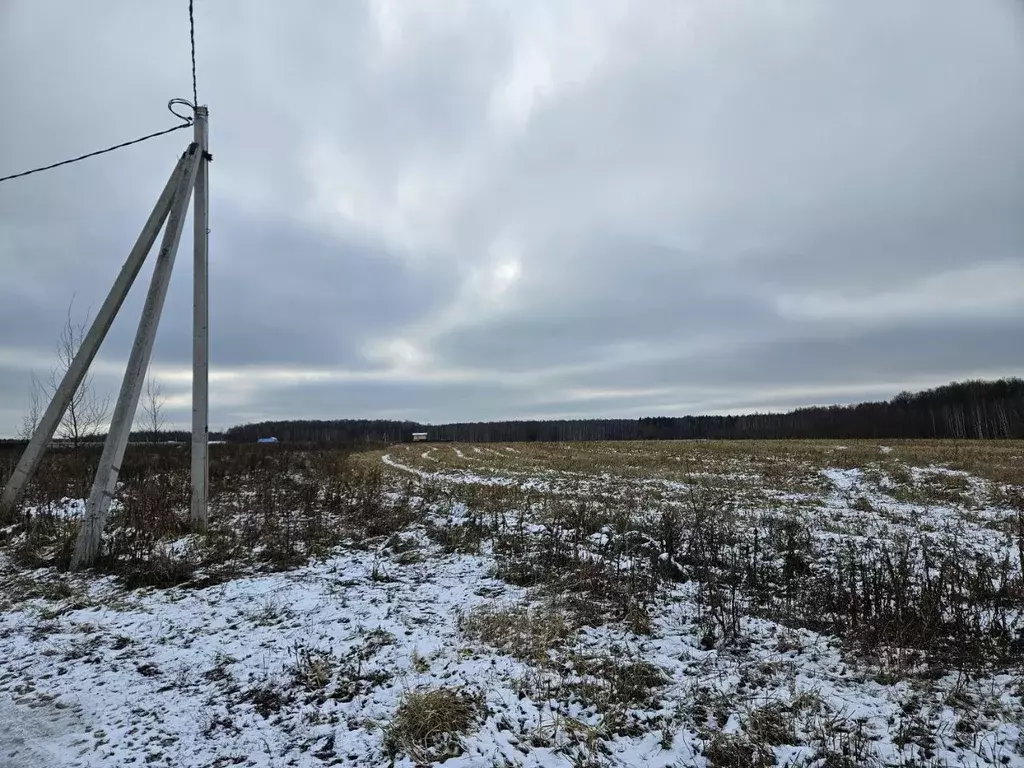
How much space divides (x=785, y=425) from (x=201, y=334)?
125 m

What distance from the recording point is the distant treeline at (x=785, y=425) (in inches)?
3209

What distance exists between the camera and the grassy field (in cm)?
336

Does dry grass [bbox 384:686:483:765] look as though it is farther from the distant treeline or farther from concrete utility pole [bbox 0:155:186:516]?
the distant treeline

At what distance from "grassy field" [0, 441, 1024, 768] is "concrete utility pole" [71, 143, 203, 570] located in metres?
0.51

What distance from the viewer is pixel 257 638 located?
499 centimetres

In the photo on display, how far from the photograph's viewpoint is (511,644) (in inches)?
186

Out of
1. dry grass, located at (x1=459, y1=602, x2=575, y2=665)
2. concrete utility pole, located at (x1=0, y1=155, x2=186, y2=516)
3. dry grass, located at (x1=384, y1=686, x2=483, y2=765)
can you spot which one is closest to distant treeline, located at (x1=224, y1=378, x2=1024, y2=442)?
concrete utility pole, located at (x1=0, y1=155, x2=186, y2=516)

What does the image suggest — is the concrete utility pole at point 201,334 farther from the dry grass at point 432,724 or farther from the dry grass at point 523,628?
the dry grass at point 432,724

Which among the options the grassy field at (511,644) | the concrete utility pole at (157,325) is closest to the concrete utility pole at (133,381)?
the concrete utility pole at (157,325)

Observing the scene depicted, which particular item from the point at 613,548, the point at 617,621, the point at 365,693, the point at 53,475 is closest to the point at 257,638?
the point at 365,693

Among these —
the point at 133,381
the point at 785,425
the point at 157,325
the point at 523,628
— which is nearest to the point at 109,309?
the point at 157,325

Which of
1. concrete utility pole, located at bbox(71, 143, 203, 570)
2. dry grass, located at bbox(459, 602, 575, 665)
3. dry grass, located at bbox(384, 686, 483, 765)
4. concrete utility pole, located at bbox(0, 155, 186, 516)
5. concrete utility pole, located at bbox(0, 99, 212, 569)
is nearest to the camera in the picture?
dry grass, located at bbox(384, 686, 483, 765)

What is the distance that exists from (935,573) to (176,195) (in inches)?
489

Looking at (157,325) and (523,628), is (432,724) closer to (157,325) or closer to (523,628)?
(523,628)
